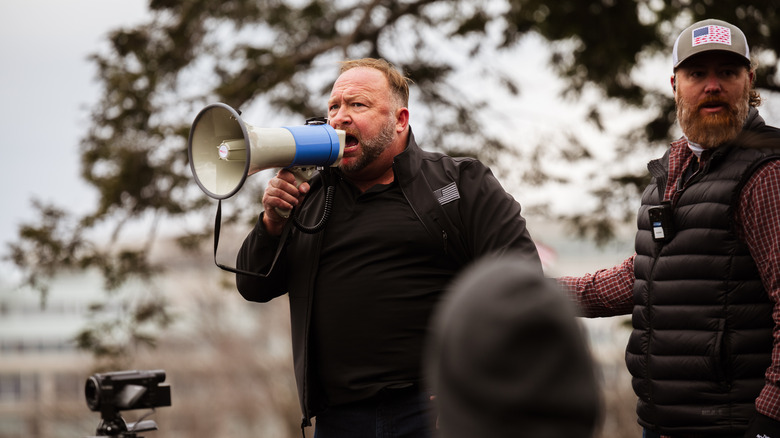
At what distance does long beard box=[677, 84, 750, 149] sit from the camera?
2.83 metres

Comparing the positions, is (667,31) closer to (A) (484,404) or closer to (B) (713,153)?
(B) (713,153)

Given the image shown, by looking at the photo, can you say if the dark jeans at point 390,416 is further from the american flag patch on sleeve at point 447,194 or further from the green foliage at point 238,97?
the green foliage at point 238,97

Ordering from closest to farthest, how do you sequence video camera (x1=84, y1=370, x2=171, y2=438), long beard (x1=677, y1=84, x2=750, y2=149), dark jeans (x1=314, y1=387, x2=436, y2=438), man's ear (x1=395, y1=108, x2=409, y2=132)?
long beard (x1=677, y1=84, x2=750, y2=149) < dark jeans (x1=314, y1=387, x2=436, y2=438) < man's ear (x1=395, y1=108, x2=409, y2=132) < video camera (x1=84, y1=370, x2=171, y2=438)

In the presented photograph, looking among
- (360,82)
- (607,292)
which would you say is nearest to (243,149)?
(360,82)

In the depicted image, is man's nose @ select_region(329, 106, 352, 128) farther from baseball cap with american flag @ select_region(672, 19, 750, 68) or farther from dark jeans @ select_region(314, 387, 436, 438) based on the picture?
baseball cap with american flag @ select_region(672, 19, 750, 68)

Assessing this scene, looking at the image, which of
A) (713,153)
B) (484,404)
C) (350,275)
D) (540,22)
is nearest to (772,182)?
(713,153)

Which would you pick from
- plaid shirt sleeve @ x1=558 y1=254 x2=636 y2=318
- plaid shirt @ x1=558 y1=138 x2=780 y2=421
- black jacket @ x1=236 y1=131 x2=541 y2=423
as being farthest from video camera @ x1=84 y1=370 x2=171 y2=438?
plaid shirt @ x1=558 y1=138 x2=780 y2=421

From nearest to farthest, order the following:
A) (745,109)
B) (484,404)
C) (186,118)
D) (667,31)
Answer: (484,404) → (745,109) → (667,31) → (186,118)

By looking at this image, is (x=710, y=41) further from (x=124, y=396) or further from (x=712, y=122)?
(x=124, y=396)

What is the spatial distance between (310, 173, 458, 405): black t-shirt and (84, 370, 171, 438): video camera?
149cm

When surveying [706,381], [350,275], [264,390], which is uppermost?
[350,275]

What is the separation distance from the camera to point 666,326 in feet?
9.26

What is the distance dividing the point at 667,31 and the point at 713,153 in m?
5.98

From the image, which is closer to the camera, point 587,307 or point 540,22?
point 587,307
